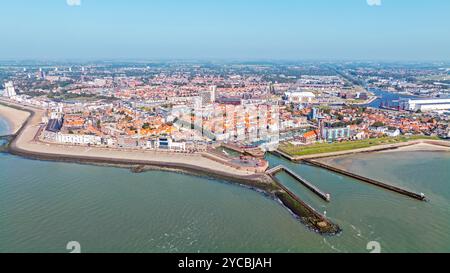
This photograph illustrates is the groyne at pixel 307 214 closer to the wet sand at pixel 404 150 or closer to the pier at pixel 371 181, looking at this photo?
the pier at pixel 371 181

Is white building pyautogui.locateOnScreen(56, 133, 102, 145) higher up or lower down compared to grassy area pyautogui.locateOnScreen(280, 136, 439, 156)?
higher up

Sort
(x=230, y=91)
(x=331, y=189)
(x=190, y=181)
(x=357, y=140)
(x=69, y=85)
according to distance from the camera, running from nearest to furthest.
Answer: (x=331, y=189) → (x=190, y=181) → (x=357, y=140) → (x=230, y=91) → (x=69, y=85)

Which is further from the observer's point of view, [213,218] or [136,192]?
[136,192]

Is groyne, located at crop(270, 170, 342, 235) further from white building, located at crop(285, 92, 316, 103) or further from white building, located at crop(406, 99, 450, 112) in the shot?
white building, located at crop(406, 99, 450, 112)

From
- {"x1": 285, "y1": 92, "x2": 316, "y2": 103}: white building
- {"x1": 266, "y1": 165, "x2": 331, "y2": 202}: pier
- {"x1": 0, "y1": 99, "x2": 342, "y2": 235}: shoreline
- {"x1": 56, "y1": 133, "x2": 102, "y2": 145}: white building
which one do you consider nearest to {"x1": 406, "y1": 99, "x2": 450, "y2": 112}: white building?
{"x1": 285, "y1": 92, "x2": 316, "y2": 103}: white building

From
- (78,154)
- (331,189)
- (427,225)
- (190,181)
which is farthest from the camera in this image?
(78,154)
